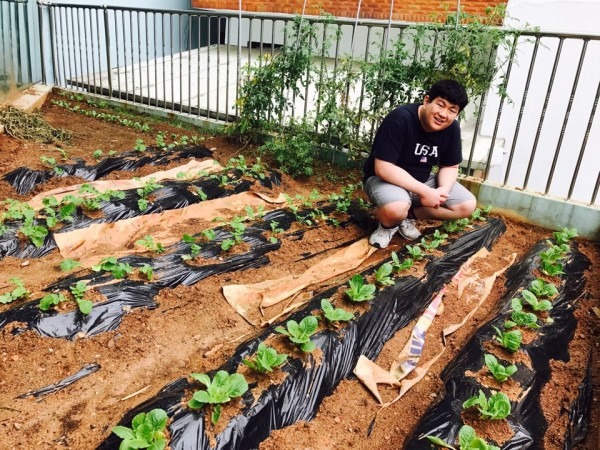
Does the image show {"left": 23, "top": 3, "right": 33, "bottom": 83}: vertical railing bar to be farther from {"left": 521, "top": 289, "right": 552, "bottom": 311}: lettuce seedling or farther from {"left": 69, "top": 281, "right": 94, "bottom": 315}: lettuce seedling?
{"left": 521, "top": 289, "right": 552, "bottom": 311}: lettuce seedling

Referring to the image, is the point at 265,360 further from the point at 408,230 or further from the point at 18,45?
the point at 18,45

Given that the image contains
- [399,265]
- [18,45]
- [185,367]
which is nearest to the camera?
[185,367]

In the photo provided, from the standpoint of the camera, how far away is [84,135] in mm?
6637

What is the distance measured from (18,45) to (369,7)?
624 cm

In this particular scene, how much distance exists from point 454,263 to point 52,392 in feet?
9.11

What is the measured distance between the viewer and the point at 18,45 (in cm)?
823

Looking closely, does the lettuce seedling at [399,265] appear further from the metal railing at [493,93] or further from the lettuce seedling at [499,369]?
the metal railing at [493,93]

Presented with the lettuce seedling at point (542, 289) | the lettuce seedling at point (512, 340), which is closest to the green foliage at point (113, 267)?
the lettuce seedling at point (512, 340)

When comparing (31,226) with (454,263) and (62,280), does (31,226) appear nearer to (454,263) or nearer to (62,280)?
(62,280)

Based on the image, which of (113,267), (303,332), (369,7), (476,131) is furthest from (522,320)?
(369,7)

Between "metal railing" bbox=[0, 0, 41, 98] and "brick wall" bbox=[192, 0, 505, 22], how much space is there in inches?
151

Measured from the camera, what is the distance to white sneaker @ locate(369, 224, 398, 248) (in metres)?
3.97

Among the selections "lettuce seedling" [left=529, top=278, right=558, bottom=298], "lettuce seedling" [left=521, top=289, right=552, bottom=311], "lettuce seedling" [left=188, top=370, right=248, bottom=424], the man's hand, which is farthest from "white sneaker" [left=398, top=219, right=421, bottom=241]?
"lettuce seedling" [left=188, top=370, right=248, bottom=424]

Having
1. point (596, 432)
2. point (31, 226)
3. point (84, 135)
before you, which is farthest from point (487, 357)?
point (84, 135)
